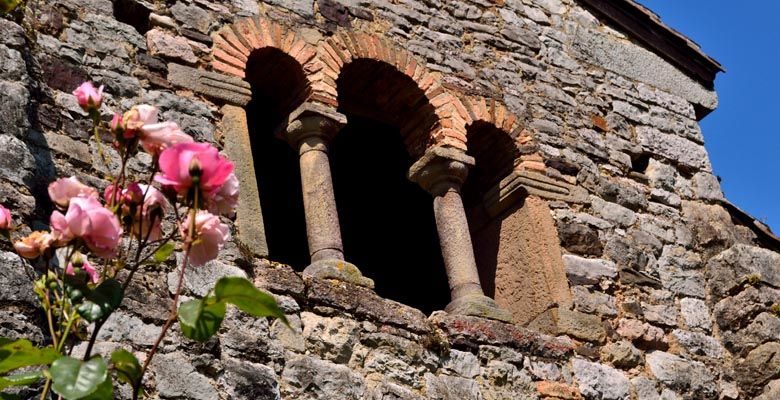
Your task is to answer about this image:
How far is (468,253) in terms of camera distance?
5.05 m

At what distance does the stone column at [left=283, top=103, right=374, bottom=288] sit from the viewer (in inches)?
174

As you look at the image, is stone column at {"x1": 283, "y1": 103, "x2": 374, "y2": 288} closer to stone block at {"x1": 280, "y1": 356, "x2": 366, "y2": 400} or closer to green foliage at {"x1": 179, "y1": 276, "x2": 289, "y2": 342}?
stone block at {"x1": 280, "y1": 356, "x2": 366, "y2": 400}

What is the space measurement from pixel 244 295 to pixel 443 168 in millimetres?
3446

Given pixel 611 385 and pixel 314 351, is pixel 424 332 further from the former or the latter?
pixel 611 385

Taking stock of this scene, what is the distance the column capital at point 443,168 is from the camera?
208 inches

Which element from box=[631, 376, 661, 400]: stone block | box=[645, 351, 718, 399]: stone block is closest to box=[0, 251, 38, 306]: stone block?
box=[631, 376, 661, 400]: stone block

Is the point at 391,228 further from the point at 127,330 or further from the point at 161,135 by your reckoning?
→ the point at 161,135

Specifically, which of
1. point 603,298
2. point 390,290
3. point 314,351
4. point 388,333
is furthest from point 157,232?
point 390,290

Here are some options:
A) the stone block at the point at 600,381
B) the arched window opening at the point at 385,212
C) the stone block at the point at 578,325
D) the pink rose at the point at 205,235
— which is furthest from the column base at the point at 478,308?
the pink rose at the point at 205,235

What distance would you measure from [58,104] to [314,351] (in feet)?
4.36

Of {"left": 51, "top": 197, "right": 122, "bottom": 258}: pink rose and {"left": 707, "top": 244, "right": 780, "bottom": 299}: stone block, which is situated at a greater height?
{"left": 707, "top": 244, "right": 780, "bottom": 299}: stone block

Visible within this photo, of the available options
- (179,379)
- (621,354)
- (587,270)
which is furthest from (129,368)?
(587,270)

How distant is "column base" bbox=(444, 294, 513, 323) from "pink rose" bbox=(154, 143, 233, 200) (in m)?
2.86

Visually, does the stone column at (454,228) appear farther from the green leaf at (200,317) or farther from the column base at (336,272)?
the green leaf at (200,317)
